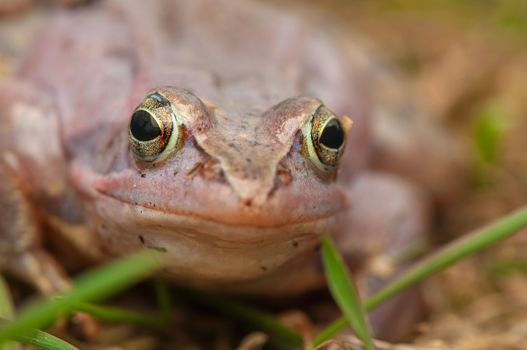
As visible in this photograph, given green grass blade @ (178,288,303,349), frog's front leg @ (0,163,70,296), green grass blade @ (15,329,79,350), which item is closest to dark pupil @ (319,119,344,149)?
green grass blade @ (178,288,303,349)

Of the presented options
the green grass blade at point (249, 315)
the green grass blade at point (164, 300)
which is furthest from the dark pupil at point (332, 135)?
the green grass blade at point (164, 300)

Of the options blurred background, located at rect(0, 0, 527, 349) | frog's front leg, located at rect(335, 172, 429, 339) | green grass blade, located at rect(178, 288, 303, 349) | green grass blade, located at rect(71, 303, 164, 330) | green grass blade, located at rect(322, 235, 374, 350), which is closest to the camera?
green grass blade, located at rect(322, 235, 374, 350)

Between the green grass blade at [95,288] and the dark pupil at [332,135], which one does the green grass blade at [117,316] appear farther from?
the dark pupil at [332,135]

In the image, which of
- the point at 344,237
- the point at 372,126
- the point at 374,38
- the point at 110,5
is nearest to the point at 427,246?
the point at 344,237

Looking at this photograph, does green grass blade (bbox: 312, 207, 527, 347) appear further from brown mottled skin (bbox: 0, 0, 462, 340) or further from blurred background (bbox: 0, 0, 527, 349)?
blurred background (bbox: 0, 0, 527, 349)

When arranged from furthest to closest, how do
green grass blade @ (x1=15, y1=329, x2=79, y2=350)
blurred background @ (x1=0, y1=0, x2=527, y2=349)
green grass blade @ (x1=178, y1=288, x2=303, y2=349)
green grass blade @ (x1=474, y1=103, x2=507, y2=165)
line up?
1. green grass blade @ (x1=474, y1=103, x2=507, y2=165)
2. blurred background @ (x1=0, y1=0, x2=527, y2=349)
3. green grass blade @ (x1=178, y1=288, x2=303, y2=349)
4. green grass blade @ (x1=15, y1=329, x2=79, y2=350)

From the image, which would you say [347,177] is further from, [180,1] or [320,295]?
[180,1]
